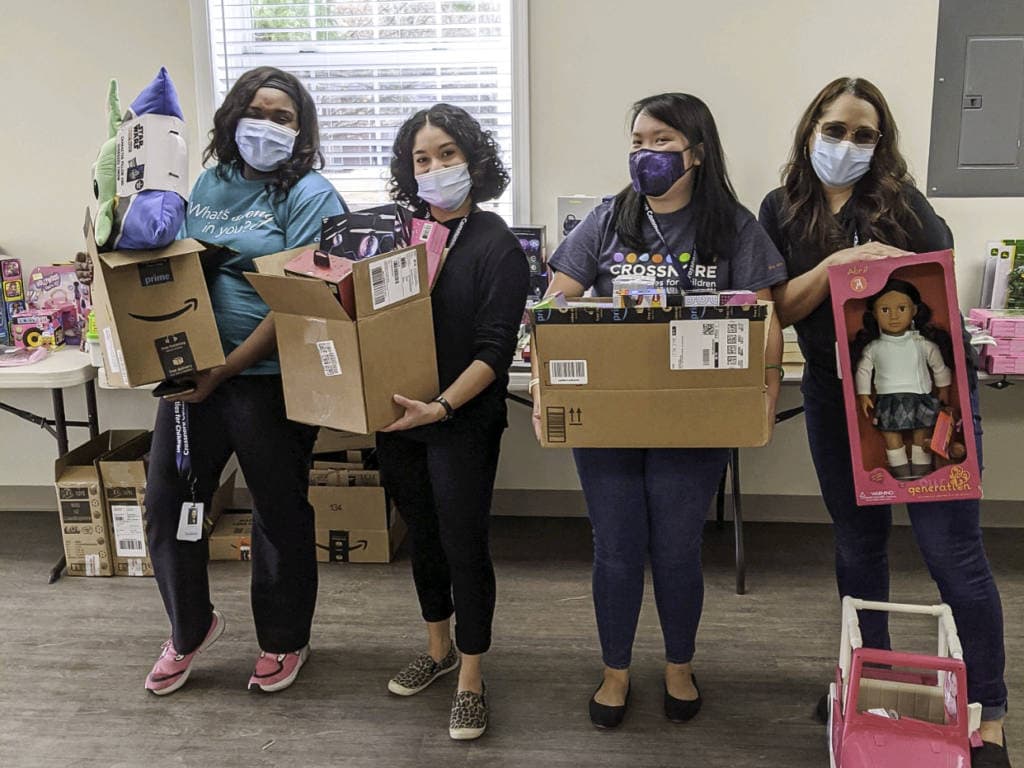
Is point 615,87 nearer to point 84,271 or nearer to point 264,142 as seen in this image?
point 264,142

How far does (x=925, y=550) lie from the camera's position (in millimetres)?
1895

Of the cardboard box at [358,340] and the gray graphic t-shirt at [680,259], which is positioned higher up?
the gray graphic t-shirt at [680,259]

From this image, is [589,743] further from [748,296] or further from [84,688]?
[84,688]

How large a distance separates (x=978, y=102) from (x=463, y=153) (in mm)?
2134

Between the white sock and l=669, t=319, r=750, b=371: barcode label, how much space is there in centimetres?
34

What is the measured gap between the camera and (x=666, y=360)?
177cm

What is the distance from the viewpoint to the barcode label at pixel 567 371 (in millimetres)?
1802

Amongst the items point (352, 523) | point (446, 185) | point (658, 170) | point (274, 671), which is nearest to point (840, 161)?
point (658, 170)

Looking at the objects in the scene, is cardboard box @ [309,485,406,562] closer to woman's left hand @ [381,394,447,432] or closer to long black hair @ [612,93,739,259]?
woman's left hand @ [381,394,447,432]

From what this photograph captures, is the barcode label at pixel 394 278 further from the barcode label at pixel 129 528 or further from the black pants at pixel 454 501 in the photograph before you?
the barcode label at pixel 129 528

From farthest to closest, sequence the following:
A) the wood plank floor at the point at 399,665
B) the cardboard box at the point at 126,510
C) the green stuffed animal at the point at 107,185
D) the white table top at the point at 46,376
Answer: the cardboard box at the point at 126,510
the white table top at the point at 46,376
the wood plank floor at the point at 399,665
the green stuffed animal at the point at 107,185

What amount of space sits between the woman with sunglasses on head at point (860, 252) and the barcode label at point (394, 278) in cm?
79

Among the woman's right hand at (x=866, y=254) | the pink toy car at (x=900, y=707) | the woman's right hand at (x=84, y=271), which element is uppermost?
the woman's right hand at (x=866, y=254)

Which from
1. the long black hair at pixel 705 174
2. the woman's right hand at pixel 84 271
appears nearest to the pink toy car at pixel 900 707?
the long black hair at pixel 705 174
